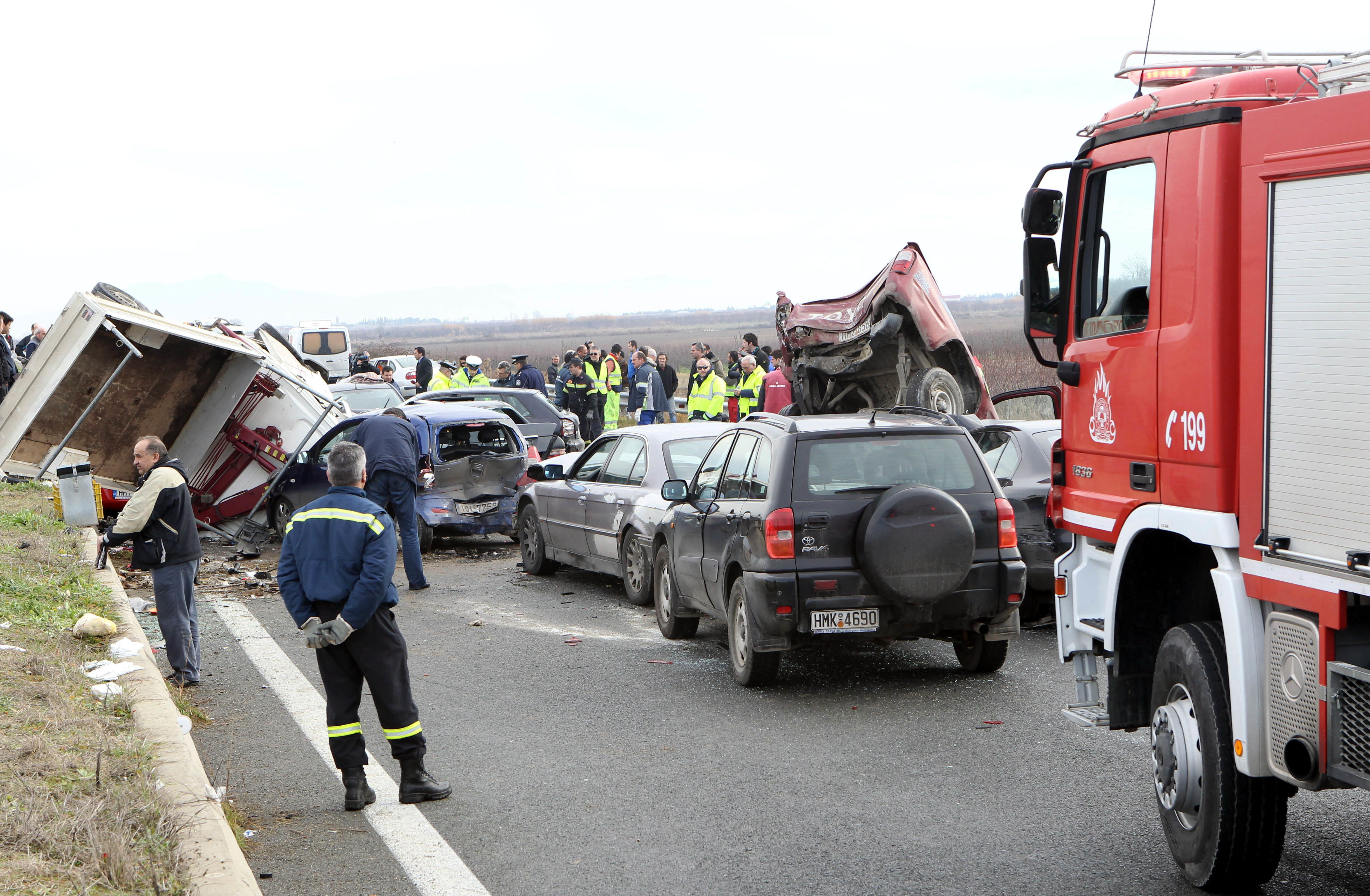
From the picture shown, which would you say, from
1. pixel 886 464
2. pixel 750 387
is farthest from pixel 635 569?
pixel 750 387

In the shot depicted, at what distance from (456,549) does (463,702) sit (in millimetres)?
7402

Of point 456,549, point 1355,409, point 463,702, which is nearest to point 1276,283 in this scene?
point 1355,409

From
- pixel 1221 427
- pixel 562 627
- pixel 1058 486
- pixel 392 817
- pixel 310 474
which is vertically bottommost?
pixel 562 627

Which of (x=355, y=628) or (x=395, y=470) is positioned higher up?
(x=395, y=470)

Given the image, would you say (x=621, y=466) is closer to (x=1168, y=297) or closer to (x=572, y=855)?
(x=572, y=855)

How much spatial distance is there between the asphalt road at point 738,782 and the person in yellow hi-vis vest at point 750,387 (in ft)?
31.3

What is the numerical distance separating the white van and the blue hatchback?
28.5 meters

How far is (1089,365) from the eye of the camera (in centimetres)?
543

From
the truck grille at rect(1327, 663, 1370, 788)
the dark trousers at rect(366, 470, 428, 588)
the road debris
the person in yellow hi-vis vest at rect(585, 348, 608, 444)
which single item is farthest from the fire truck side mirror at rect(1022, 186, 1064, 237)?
the person in yellow hi-vis vest at rect(585, 348, 608, 444)

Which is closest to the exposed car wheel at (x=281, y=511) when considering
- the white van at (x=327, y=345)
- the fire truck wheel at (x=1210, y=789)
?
the fire truck wheel at (x=1210, y=789)

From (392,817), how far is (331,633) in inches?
34.9

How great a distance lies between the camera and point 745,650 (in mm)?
8016

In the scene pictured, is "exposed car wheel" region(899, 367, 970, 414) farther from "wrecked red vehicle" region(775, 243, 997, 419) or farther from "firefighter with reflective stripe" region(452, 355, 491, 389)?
"firefighter with reflective stripe" region(452, 355, 491, 389)

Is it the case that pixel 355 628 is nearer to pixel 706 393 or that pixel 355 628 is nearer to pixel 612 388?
pixel 706 393
